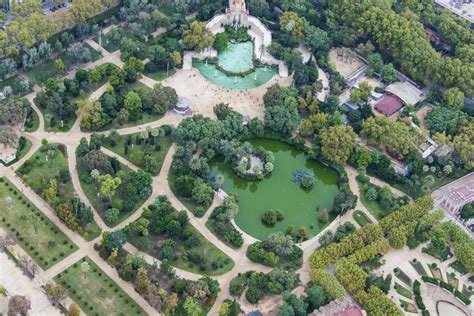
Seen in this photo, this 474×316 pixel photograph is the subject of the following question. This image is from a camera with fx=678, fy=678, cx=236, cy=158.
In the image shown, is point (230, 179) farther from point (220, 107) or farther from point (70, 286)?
point (70, 286)

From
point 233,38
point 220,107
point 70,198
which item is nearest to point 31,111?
point 70,198

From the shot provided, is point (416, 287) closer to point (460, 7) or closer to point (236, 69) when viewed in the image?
point (236, 69)

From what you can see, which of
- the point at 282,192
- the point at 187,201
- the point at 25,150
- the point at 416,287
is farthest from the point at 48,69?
the point at 416,287

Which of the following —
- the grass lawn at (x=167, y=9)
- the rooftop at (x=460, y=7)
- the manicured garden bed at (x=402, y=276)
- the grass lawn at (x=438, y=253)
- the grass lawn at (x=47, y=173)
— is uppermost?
the rooftop at (x=460, y=7)

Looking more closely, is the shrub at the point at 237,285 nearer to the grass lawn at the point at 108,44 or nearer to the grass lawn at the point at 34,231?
the grass lawn at the point at 34,231

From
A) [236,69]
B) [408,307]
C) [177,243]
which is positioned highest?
[236,69]

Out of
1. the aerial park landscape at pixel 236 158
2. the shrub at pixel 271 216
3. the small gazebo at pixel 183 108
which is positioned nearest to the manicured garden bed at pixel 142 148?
the aerial park landscape at pixel 236 158
